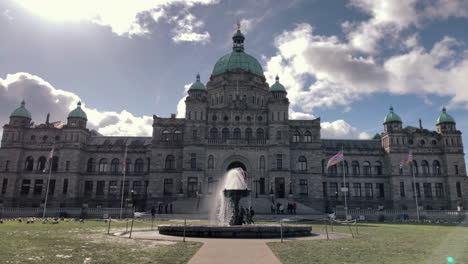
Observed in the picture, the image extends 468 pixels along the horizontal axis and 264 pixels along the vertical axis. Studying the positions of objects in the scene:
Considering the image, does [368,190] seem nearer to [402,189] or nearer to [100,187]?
[402,189]

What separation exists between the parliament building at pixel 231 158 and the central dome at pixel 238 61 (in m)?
0.34

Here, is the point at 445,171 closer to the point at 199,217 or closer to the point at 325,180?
the point at 325,180

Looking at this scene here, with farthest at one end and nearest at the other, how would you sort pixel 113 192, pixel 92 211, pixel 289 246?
pixel 113 192
pixel 92 211
pixel 289 246

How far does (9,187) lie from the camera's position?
62.7 m

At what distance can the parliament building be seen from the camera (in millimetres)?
58094

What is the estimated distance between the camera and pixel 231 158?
58.1m

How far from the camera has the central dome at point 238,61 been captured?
7075 centimetres

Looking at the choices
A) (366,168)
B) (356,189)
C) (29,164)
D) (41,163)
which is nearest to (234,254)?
(356,189)

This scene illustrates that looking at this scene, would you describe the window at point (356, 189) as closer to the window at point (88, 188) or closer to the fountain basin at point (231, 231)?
the fountain basin at point (231, 231)

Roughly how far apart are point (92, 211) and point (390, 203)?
5385cm

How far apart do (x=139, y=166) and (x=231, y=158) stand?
71.0ft

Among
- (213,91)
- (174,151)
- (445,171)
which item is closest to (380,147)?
(445,171)

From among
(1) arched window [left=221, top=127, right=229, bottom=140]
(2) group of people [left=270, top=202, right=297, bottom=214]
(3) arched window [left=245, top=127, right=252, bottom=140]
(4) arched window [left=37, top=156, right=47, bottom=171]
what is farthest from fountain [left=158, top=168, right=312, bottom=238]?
(4) arched window [left=37, top=156, right=47, bottom=171]

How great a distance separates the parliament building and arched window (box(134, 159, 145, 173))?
0.21m
